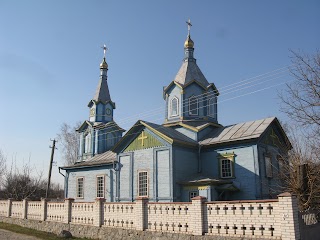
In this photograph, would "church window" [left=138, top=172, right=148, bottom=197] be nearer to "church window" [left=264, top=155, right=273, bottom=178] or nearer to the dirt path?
the dirt path

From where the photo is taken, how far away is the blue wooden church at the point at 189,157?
57.6 feet

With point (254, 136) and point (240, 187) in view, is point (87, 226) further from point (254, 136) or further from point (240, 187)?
point (254, 136)

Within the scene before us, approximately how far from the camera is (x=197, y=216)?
11.1 meters

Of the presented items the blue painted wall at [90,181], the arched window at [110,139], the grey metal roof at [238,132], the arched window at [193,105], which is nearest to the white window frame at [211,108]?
the arched window at [193,105]

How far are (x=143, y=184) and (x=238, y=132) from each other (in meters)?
6.09

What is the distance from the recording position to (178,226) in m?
11.8

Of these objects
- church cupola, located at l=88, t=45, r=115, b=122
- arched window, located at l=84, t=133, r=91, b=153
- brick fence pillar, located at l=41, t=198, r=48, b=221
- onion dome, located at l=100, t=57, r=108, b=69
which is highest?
onion dome, located at l=100, t=57, r=108, b=69

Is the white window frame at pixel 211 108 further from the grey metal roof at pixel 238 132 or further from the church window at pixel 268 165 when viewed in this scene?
the church window at pixel 268 165

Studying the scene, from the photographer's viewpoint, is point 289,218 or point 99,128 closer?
point 289,218

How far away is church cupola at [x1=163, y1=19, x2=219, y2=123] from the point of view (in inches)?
875

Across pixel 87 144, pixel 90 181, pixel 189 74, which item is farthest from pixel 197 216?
pixel 87 144

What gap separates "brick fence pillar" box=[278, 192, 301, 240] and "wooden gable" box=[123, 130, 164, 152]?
987 centimetres

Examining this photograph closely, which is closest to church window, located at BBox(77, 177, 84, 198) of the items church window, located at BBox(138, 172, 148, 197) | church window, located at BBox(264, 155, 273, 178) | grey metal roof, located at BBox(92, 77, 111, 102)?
church window, located at BBox(138, 172, 148, 197)

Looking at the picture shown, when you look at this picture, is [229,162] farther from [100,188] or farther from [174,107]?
[100,188]
